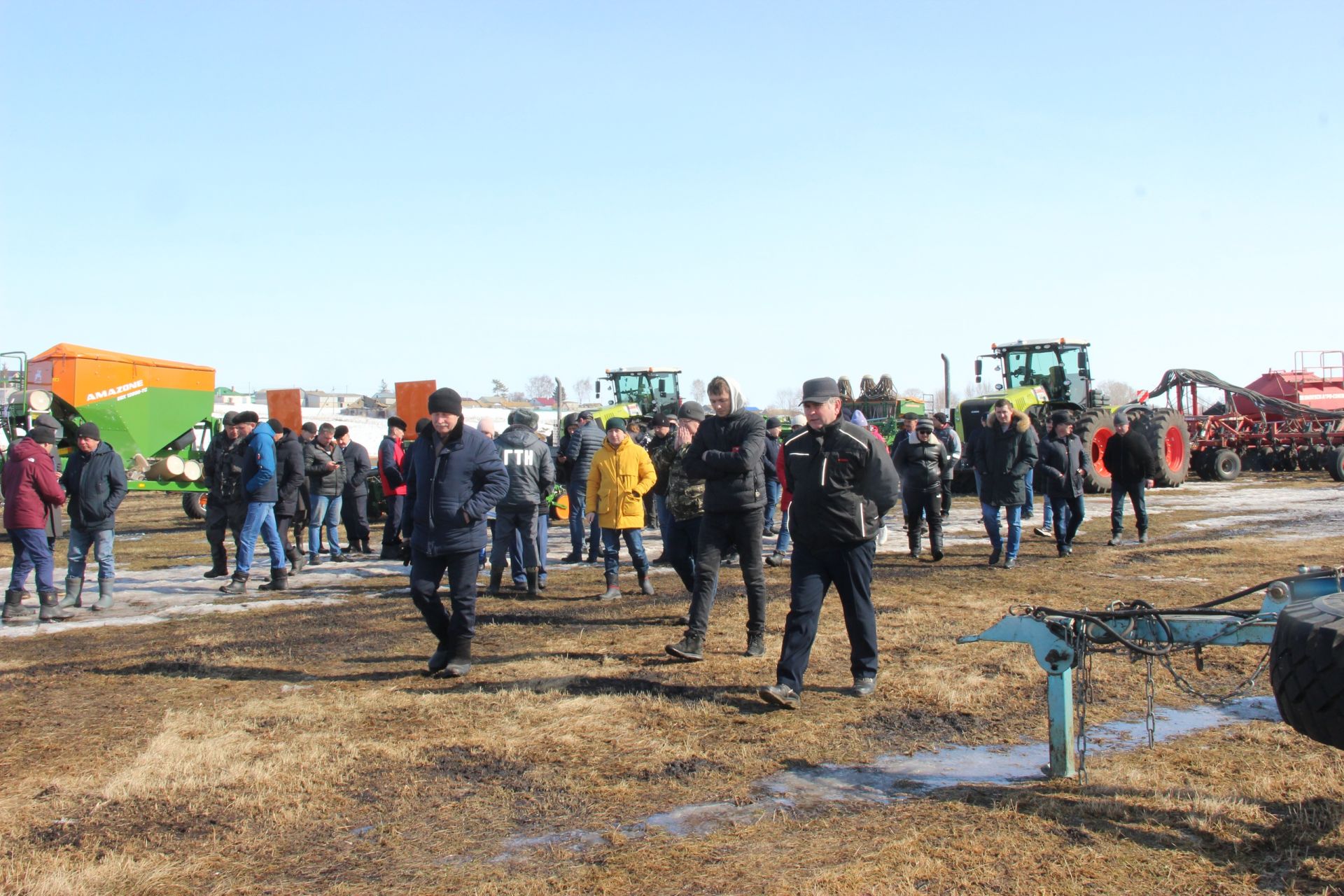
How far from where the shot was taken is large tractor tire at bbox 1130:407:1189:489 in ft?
64.5

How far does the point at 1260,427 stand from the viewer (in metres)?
24.5

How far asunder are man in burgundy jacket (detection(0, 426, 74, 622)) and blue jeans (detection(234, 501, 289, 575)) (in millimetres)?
1597

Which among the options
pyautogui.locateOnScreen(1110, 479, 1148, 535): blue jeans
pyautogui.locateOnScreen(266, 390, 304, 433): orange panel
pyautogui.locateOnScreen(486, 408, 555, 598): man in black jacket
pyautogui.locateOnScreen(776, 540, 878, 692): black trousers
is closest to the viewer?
pyautogui.locateOnScreen(776, 540, 878, 692): black trousers

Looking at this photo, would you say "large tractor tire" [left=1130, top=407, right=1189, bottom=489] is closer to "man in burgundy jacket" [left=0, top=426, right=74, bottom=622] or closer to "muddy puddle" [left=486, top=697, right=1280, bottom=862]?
"muddy puddle" [left=486, top=697, right=1280, bottom=862]

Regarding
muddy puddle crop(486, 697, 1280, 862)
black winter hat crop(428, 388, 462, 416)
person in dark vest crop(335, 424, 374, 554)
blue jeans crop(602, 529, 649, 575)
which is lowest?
muddy puddle crop(486, 697, 1280, 862)

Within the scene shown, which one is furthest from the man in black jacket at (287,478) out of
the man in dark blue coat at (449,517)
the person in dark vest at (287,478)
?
the man in dark blue coat at (449,517)

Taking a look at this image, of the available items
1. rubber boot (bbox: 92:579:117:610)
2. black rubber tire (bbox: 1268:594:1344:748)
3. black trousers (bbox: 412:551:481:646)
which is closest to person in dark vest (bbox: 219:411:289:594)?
rubber boot (bbox: 92:579:117:610)

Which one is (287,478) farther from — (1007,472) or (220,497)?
(1007,472)

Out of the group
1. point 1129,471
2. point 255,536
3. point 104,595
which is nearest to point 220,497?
point 255,536

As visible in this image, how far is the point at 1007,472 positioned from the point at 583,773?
716 centimetres

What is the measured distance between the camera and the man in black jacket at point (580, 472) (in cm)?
1124

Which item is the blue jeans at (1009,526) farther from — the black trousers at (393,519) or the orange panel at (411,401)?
the orange panel at (411,401)

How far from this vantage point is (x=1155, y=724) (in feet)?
16.5

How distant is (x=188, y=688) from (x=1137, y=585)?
301 inches
